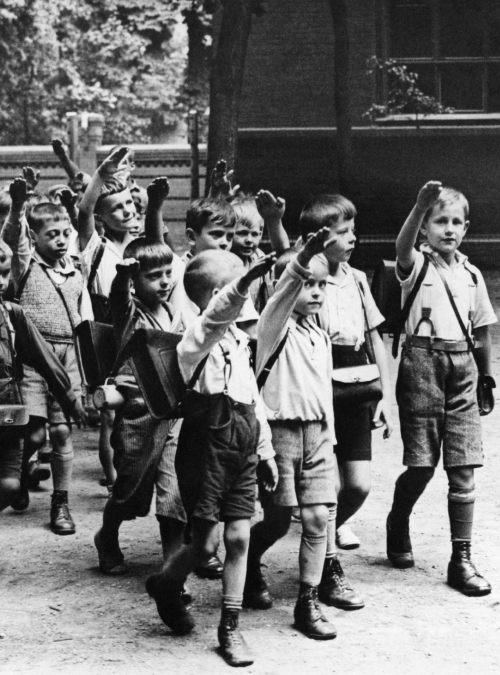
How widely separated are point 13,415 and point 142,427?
58cm

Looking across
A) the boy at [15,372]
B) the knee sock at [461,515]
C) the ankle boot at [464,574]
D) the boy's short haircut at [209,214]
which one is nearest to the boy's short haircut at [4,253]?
the boy at [15,372]

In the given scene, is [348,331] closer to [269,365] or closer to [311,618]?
[269,365]

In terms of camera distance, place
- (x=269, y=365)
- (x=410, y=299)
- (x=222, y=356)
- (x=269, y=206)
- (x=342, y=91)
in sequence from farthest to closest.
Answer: (x=342, y=91)
(x=269, y=206)
(x=410, y=299)
(x=269, y=365)
(x=222, y=356)

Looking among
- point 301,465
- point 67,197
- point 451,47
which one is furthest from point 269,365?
point 451,47

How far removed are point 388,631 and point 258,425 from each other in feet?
3.27

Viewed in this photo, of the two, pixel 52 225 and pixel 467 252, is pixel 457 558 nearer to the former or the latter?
pixel 52 225

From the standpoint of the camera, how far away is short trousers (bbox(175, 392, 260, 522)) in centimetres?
420

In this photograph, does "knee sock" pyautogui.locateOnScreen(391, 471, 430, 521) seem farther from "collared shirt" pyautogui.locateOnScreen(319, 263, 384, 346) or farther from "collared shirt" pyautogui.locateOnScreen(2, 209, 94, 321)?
"collared shirt" pyautogui.locateOnScreen(2, 209, 94, 321)

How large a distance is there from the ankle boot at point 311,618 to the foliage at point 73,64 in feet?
81.2

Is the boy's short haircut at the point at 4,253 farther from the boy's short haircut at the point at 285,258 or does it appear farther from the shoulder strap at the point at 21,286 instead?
the boy's short haircut at the point at 285,258

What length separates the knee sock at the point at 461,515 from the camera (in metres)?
5.02

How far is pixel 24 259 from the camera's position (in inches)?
245

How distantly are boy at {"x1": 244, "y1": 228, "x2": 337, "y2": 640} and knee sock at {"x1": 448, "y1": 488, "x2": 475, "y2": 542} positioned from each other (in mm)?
735

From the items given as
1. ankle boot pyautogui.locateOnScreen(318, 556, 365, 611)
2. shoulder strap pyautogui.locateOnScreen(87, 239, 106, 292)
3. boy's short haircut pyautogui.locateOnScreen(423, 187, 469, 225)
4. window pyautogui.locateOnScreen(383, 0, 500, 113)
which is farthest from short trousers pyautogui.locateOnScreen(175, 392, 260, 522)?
window pyautogui.locateOnScreen(383, 0, 500, 113)
